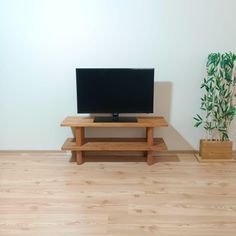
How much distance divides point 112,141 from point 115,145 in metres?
0.16

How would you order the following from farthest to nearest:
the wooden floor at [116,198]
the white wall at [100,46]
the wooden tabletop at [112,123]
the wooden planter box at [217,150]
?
the wooden planter box at [217,150]
the white wall at [100,46]
the wooden tabletop at [112,123]
the wooden floor at [116,198]

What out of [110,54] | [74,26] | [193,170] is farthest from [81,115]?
[193,170]

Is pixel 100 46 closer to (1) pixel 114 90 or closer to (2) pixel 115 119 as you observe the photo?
(1) pixel 114 90

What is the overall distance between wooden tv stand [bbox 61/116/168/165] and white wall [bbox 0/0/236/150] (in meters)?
0.33

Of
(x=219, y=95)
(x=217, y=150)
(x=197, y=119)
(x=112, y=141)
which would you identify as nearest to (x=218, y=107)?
(x=219, y=95)

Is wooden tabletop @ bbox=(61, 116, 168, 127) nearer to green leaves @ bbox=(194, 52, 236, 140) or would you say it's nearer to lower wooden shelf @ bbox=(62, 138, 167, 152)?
lower wooden shelf @ bbox=(62, 138, 167, 152)

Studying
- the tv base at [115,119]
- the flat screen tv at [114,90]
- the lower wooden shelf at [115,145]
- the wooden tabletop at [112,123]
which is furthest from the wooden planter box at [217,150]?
the tv base at [115,119]

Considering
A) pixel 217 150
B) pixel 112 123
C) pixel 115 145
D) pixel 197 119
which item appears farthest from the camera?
pixel 197 119

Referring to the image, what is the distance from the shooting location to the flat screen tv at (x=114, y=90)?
2996 millimetres

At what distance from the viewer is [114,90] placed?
120 inches

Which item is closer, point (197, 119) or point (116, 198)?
point (116, 198)

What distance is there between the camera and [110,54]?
315 centimetres

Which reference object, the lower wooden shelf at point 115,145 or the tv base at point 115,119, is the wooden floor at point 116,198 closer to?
the lower wooden shelf at point 115,145

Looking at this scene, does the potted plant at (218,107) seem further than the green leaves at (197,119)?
No
